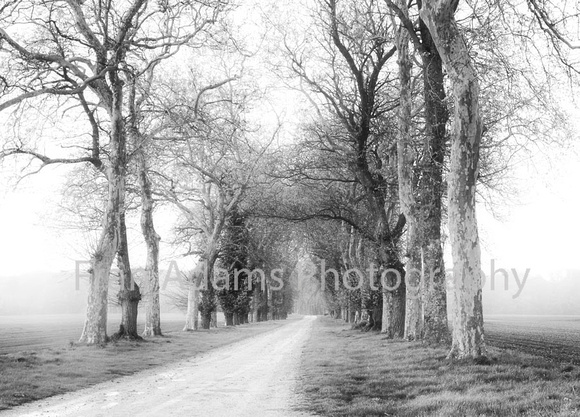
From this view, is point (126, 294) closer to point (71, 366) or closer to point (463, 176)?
point (71, 366)

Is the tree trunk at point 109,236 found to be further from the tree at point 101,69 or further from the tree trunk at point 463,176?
the tree trunk at point 463,176

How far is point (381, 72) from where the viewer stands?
2294 cm

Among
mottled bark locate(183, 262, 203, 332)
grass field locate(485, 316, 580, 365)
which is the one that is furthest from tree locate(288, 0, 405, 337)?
mottled bark locate(183, 262, 203, 332)

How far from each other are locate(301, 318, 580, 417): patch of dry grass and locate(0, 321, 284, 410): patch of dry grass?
4961 mm

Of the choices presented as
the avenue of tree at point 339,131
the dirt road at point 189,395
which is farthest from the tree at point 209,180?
the dirt road at point 189,395

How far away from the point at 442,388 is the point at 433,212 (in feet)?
25.4

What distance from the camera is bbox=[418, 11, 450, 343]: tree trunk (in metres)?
15.0

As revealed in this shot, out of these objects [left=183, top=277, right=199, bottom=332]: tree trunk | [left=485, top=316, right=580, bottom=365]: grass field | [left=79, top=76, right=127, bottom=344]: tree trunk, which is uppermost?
[left=79, top=76, right=127, bottom=344]: tree trunk

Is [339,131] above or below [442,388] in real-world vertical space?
above

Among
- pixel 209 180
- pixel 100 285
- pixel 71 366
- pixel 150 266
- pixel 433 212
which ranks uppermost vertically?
pixel 209 180

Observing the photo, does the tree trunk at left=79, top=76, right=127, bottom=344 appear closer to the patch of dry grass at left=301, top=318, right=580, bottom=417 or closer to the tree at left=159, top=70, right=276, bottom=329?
the tree at left=159, top=70, right=276, bottom=329

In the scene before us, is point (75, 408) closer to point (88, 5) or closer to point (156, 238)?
point (88, 5)

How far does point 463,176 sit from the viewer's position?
11070mm

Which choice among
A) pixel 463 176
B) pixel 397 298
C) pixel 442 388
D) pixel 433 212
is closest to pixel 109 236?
pixel 433 212
